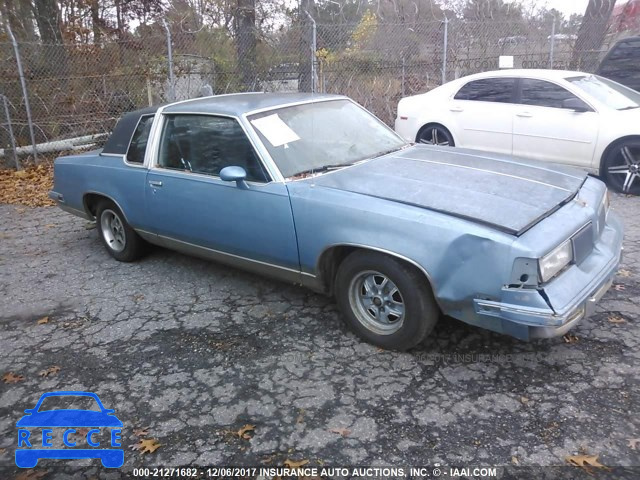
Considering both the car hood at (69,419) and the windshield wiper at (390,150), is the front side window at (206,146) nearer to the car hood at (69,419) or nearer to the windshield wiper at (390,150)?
the windshield wiper at (390,150)

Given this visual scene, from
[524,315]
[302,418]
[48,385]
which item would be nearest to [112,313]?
[48,385]

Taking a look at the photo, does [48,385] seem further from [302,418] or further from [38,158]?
[38,158]

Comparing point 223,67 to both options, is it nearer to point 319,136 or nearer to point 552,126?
point 552,126

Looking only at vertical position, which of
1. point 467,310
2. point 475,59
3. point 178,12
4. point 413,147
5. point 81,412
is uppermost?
point 178,12

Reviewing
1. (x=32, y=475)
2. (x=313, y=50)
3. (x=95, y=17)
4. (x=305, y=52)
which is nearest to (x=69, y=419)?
(x=32, y=475)

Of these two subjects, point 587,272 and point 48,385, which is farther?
point 48,385

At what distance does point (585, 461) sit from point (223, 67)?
361 inches

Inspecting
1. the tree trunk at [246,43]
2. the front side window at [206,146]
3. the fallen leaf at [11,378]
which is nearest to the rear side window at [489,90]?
the tree trunk at [246,43]

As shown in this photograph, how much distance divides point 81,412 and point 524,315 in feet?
8.30

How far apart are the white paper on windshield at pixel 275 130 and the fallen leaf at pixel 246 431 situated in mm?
1949

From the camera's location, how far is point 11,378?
3.38 metres

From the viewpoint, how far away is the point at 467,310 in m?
2.91

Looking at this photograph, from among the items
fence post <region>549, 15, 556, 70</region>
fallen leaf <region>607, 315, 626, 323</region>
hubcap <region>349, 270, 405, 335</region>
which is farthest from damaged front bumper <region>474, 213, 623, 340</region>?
fence post <region>549, 15, 556, 70</region>

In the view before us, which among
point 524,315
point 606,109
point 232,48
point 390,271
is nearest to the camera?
point 524,315
